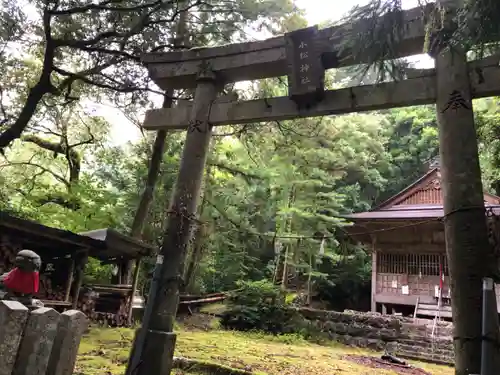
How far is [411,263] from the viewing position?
17.1 metres

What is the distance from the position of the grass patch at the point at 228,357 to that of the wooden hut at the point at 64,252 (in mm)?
1199

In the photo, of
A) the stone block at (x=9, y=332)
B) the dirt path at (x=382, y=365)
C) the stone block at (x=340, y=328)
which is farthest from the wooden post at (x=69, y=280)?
the stone block at (x=340, y=328)

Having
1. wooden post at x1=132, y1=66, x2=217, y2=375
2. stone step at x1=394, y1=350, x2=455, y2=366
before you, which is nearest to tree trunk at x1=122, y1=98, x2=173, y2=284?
wooden post at x1=132, y1=66, x2=217, y2=375

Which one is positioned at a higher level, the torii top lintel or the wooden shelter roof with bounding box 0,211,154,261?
the torii top lintel

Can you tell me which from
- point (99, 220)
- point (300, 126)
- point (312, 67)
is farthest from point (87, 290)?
point (312, 67)

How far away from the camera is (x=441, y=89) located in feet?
15.8

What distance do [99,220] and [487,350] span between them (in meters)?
13.0

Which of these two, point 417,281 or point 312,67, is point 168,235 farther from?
point 417,281

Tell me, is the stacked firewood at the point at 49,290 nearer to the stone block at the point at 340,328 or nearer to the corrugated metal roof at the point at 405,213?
the stone block at the point at 340,328

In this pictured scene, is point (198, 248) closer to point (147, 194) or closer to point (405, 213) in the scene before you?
point (147, 194)

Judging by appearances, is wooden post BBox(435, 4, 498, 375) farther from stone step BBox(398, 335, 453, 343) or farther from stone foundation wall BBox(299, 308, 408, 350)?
stone foundation wall BBox(299, 308, 408, 350)

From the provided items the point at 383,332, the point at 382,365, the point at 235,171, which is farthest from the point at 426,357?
the point at 235,171

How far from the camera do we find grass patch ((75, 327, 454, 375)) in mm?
6367

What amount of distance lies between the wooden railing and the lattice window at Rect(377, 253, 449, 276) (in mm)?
15921
